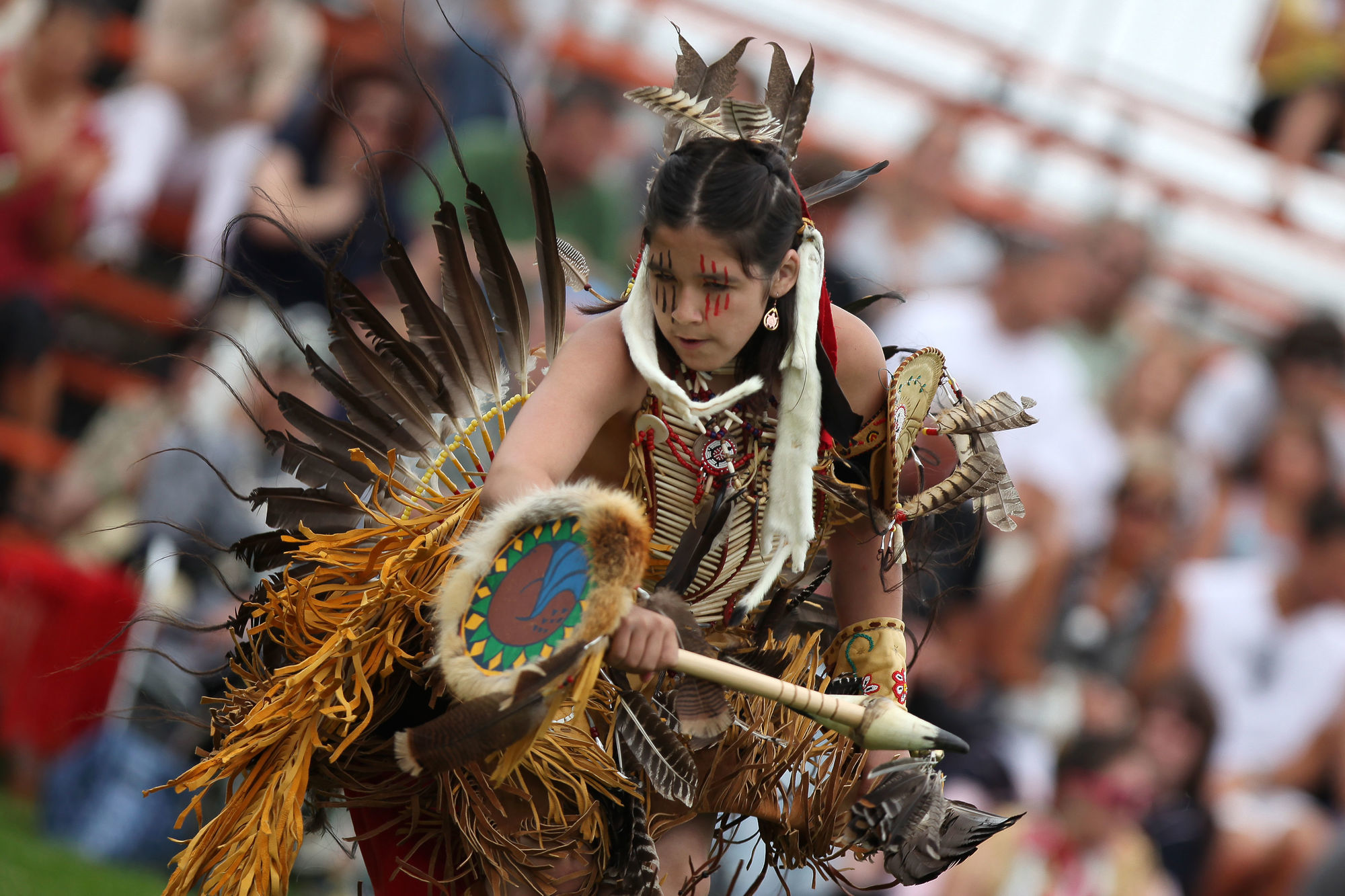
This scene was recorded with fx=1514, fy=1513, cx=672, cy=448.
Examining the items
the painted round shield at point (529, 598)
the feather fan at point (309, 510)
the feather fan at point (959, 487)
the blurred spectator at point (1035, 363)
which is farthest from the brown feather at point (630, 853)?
the blurred spectator at point (1035, 363)

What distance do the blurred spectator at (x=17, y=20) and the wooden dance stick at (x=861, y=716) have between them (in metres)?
5.56

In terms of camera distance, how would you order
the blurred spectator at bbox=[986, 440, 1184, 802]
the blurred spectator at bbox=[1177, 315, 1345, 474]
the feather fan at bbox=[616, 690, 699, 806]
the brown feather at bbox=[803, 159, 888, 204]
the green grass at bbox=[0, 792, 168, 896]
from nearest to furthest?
the feather fan at bbox=[616, 690, 699, 806], the brown feather at bbox=[803, 159, 888, 204], the green grass at bbox=[0, 792, 168, 896], the blurred spectator at bbox=[986, 440, 1184, 802], the blurred spectator at bbox=[1177, 315, 1345, 474]

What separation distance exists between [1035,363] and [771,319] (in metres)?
4.23

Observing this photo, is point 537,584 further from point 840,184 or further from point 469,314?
point 840,184

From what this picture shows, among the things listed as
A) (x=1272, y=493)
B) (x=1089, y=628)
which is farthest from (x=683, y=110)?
(x=1272, y=493)

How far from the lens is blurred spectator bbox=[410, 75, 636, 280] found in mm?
6031

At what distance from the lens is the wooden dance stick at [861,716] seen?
2.42 metres

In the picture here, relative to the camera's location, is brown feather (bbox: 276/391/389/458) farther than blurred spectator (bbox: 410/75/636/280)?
No

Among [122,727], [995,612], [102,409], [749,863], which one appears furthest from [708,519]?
[102,409]

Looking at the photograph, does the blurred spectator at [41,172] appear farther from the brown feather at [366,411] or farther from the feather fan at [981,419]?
the feather fan at [981,419]

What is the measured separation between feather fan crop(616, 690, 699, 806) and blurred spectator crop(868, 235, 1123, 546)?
12.8ft

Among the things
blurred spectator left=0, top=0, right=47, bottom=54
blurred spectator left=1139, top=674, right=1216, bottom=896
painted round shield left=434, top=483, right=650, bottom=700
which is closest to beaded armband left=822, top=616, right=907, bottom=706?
painted round shield left=434, top=483, right=650, bottom=700

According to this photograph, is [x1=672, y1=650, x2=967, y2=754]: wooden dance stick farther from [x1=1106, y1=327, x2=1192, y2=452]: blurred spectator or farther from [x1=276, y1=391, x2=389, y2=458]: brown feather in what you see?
[x1=1106, y1=327, x2=1192, y2=452]: blurred spectator

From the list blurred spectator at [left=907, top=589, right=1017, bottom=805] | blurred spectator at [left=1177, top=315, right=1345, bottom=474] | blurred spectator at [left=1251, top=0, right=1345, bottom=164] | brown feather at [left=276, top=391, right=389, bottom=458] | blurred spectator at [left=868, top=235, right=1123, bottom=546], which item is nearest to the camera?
brown feather at [left=276, top=391, right=389, bottom=458]
